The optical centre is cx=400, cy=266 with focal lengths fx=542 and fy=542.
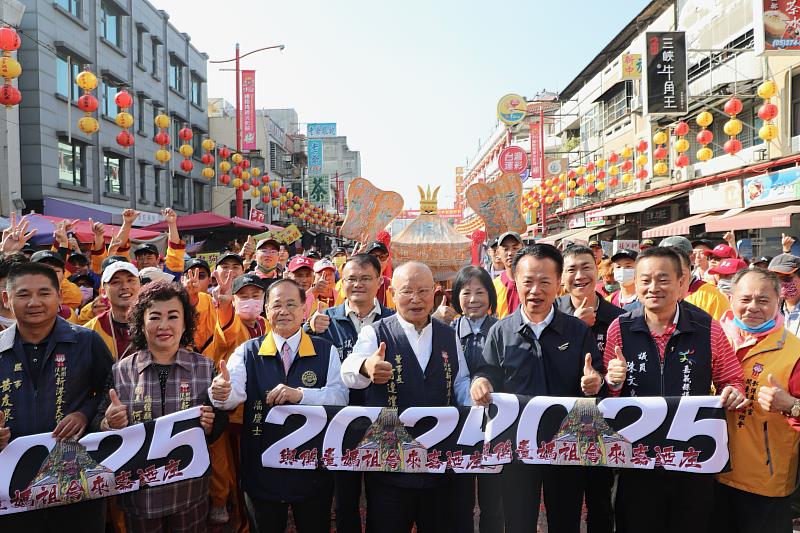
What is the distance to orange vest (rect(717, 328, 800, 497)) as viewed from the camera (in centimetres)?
290

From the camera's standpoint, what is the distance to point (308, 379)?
10.3 feet

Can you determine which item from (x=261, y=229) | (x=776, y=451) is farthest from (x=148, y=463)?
(x=261, y=229)

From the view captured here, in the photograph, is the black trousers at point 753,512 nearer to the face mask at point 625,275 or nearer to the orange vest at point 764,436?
the orange vest at point 764,436

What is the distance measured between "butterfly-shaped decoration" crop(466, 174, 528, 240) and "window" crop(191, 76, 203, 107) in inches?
915

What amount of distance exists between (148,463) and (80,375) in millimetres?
599

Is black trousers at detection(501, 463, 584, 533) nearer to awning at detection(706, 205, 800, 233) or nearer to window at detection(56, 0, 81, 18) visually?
awning at detection(706, 205, 800, 233)

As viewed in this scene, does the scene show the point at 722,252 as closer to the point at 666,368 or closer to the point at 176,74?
the point at 666,368

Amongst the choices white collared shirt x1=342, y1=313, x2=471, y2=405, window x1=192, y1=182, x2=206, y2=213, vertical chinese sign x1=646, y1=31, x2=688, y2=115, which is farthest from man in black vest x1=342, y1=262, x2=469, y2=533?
window x1=192, y1=182, x2=206, y2=213

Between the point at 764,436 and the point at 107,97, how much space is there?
21785 mm

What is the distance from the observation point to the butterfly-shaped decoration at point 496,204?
888 centimetres

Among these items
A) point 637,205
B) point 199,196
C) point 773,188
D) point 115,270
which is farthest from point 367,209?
point 199,196

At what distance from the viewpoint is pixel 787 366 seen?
294 cm

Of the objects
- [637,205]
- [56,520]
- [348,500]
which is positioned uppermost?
[637,205]

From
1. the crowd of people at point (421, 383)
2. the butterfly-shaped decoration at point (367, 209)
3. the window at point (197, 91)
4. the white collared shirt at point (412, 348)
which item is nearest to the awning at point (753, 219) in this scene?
the butterfly-shaped decoration at point (367, 209)
